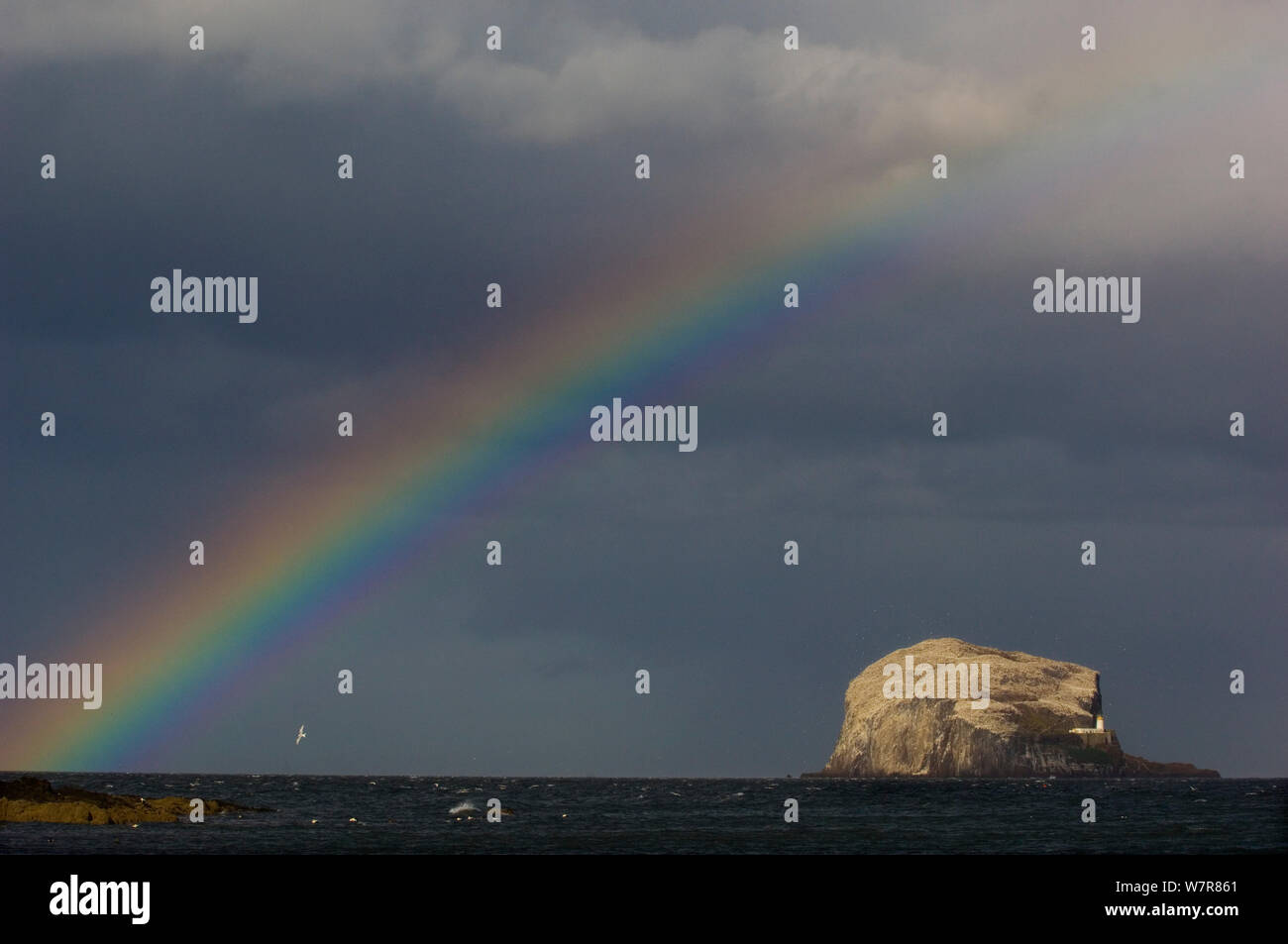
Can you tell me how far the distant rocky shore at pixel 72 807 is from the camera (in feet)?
337

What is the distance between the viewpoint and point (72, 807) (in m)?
104

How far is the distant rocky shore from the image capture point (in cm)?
10281

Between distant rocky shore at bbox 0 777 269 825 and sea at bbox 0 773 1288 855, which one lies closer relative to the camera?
sea at bbox 0 773 1288 855

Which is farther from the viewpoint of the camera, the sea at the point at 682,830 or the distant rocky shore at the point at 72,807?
the distant rocky shore at the point at 72,807
